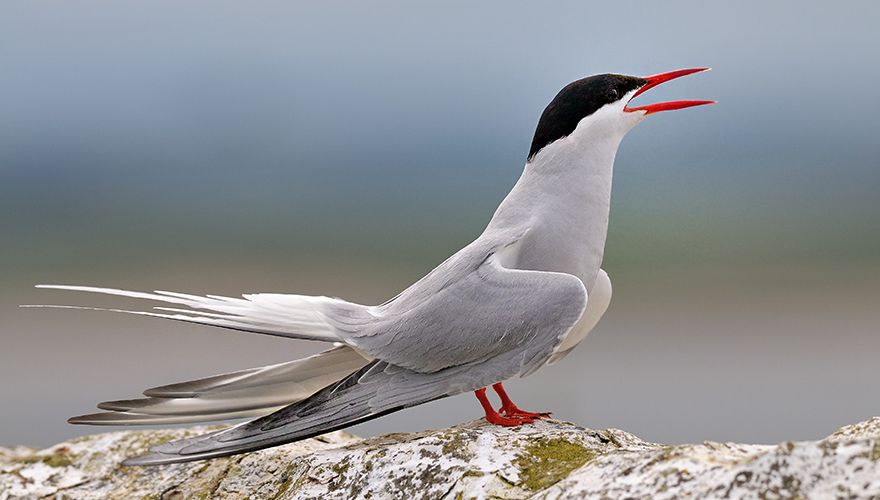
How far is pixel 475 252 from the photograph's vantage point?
3924mm

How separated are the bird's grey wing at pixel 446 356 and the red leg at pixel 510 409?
25 centimetres

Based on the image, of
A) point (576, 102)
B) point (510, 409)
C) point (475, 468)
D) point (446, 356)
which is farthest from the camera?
point (576, 102)

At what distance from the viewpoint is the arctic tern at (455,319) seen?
3.64 m

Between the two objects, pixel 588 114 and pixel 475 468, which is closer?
pixel 475 468

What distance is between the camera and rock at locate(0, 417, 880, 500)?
2.41 m

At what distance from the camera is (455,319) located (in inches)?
147

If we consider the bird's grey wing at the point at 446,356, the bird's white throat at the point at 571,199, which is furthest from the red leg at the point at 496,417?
the bird's white throat at the point at 571,199

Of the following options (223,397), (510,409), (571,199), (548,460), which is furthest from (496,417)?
(223,397)

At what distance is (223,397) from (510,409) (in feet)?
3.82

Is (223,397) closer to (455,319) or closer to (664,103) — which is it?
(455,319)

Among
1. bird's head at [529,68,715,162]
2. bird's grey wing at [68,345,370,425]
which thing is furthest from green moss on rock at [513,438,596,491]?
bird's head at [529,68,715,162]

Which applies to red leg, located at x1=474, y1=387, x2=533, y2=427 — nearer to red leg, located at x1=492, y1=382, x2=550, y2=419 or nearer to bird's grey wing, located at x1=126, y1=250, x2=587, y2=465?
red leg, located at x1=492, y1=382, x2=550, y2=419

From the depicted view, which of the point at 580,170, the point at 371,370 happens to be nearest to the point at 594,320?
the point at 580,170

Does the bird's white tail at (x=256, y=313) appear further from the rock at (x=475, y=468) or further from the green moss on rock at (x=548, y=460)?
the green moss on rock at (x=548, y=460)
